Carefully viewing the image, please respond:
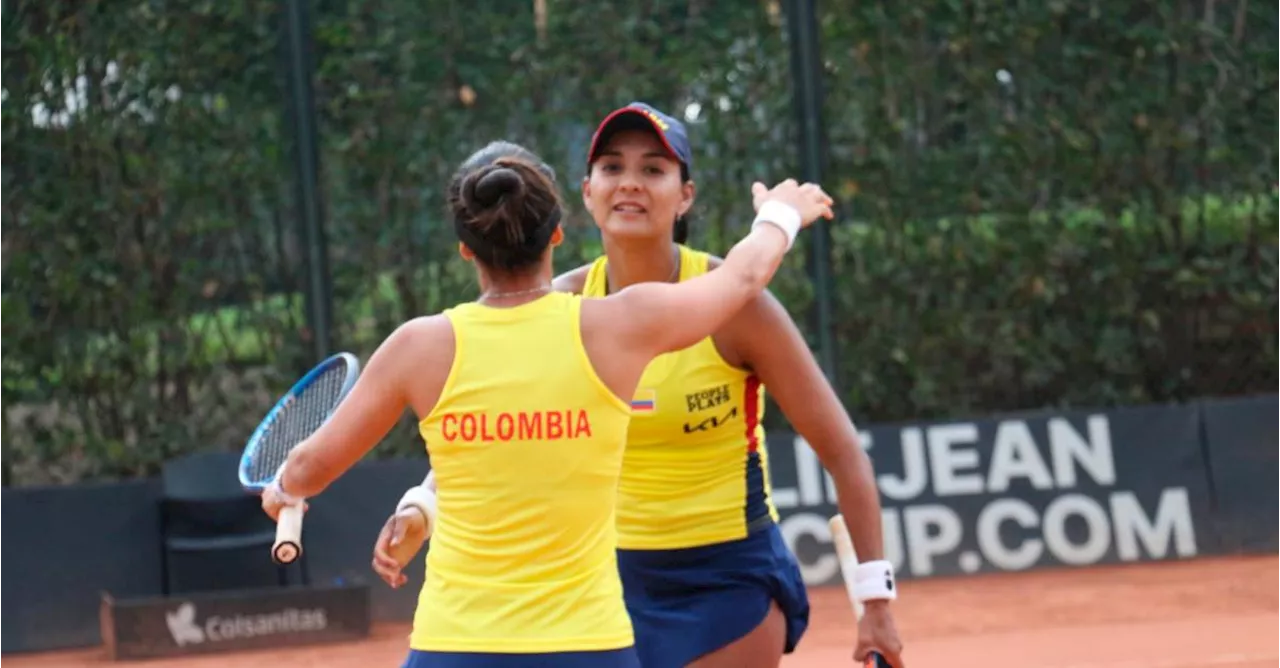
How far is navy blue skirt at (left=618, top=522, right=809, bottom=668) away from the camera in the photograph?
370cm

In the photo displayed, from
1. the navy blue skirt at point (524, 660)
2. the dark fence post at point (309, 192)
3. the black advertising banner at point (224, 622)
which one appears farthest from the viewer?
the dark fence post at point (309, 192)

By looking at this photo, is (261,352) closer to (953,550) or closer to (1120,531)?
(953,550)

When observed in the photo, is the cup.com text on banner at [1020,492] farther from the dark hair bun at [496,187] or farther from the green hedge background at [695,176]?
the dark hair bun at [496,187]

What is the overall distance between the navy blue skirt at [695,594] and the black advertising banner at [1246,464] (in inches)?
249

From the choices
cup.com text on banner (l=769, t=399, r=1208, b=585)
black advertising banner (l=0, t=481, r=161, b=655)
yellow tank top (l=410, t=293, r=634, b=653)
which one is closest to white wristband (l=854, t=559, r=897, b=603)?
yellow tank top (l=410, t=293, r=634, b=653)

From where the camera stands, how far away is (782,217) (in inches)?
134

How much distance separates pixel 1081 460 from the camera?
9.52 metres

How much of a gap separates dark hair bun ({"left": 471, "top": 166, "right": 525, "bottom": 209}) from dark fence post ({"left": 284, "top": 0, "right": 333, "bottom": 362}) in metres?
6.54

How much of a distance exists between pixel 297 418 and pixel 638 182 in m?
1.03

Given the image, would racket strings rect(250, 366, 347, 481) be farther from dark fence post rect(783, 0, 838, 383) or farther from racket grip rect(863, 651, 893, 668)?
dark fence post rect(783, 0, 838, 383)

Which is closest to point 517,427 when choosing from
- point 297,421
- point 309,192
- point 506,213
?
point 506,213

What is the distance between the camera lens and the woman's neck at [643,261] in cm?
378

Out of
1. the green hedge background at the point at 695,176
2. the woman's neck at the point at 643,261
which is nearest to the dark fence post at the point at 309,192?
the green hedge background at the point at 695,176

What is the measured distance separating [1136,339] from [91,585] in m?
5.46
